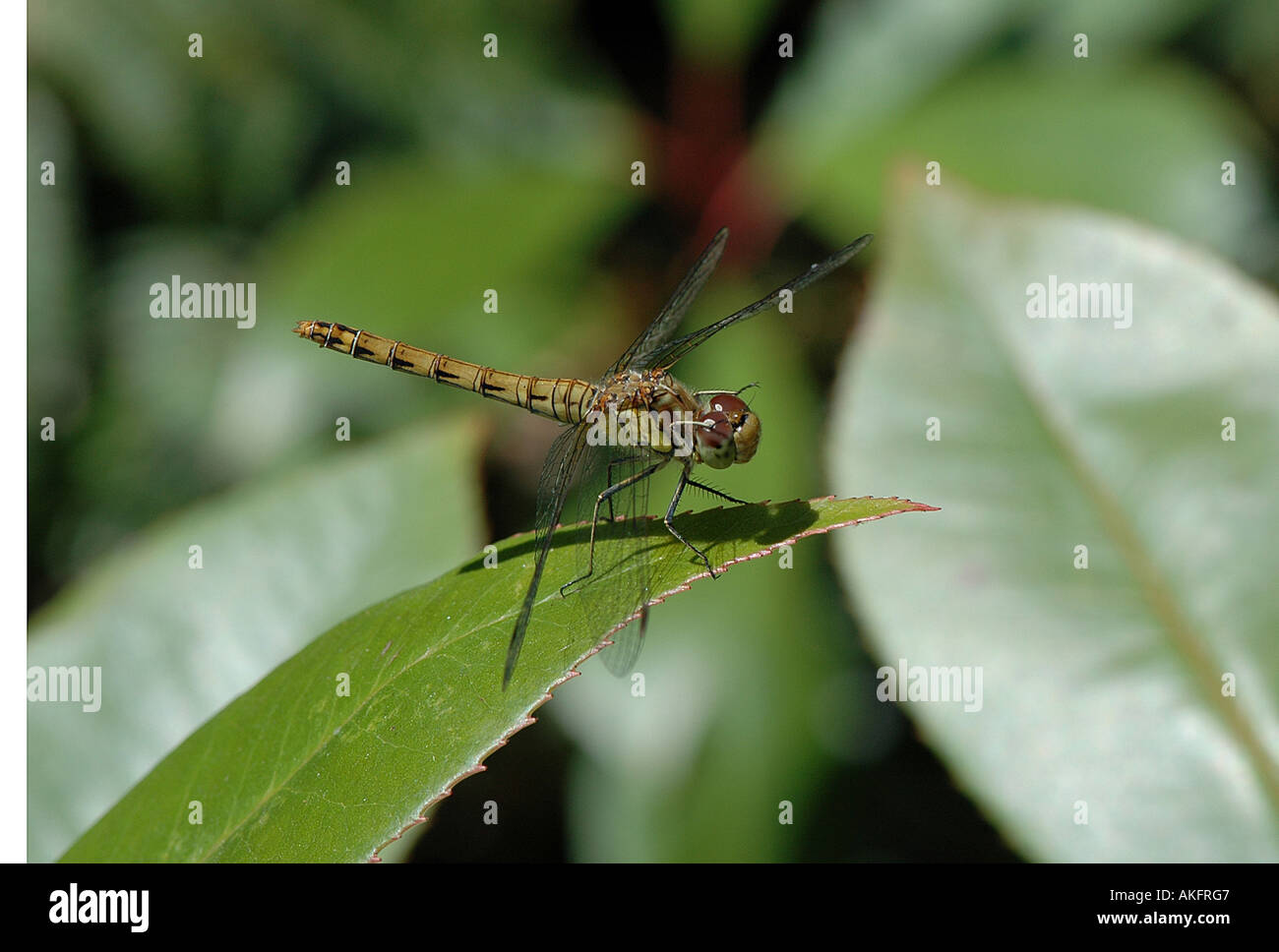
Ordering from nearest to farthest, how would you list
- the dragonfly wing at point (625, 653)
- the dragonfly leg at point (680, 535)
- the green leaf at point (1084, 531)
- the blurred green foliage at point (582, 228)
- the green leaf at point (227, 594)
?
1. the dragonfly leg at point (680, 535)
2. the green leaf at point (1084, 531)
3. the green leaf at point (227, 594)
4. the dragonfly wing at point (625, 653)
5. the blurred green foliage at point (582, 228)

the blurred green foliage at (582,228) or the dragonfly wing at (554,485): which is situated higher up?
the blurred green foliage at (582,228)

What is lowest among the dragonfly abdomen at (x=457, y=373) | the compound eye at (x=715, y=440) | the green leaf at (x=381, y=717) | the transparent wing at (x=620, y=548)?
the green leaf at (x=381, y=717)

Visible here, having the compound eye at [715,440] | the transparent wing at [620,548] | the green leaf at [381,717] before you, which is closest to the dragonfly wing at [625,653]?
the transparent wing at [620,548]

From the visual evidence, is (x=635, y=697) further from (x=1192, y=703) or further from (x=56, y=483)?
(x=56, y=483)

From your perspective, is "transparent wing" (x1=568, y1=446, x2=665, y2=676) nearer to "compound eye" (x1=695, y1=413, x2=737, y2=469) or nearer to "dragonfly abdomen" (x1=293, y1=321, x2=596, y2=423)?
"compound eye" (x1=695, y1=413, x2=737, y2=469)

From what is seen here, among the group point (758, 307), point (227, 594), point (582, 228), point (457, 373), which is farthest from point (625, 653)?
point (582, 228)

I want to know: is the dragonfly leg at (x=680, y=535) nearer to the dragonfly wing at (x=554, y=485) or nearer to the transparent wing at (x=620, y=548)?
the transparent wing at (x=620, y=548)

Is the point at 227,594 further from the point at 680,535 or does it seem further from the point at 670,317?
the point at 670,317

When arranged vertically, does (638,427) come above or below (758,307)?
below
